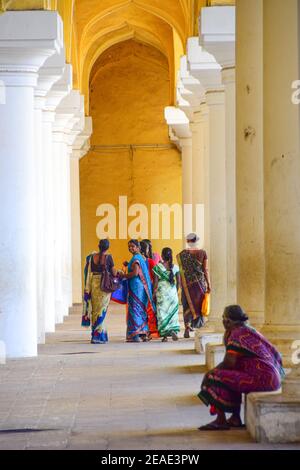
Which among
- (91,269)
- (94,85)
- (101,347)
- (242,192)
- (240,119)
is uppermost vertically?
(94,85)

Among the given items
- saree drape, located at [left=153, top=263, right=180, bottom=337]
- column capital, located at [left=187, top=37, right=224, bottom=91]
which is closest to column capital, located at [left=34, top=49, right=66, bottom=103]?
column capital, located at [left=187, top=37, right=224, bottom=91]

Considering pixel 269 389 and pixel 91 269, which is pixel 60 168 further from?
pixel 269 389

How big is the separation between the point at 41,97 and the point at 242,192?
5.60 m

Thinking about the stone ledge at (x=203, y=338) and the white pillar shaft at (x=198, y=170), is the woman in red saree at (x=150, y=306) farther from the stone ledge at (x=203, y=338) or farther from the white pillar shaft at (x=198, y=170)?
the white pillar shaft at (x=198, y=170)

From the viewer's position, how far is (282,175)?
848 cm

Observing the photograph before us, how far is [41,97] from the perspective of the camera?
15.8 m

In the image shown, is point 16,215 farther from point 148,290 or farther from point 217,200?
point 148,290

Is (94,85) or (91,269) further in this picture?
(94,85)

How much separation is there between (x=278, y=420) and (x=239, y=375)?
74cm

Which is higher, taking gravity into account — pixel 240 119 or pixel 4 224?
pixel 240 119

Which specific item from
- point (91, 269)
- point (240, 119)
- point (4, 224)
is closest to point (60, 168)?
point (91, 269)
